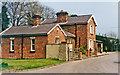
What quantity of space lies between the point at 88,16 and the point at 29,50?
15538mm

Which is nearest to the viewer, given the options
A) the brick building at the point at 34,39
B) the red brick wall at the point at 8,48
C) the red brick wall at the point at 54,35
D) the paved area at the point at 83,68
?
the paved area at the point at 83,68

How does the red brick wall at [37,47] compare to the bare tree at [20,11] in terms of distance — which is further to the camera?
the bare tree at [20,11]

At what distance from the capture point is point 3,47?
25438mm

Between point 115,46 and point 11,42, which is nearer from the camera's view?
point 11,42

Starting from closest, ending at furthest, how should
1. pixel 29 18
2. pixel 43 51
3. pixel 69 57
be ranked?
pixel 69 57
pixel 43 51
pixel 29 18

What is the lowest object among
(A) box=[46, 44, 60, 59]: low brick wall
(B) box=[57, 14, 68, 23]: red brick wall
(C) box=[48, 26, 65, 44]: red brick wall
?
(A) box=[46, 44, 60, 59]: low brick wall

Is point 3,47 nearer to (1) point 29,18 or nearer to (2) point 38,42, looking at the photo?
(2) point 38,42

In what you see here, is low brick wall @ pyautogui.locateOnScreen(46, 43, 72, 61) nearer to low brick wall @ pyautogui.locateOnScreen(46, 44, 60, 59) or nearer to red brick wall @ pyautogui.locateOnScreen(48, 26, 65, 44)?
low brick wall @ pyautogui.locateOnScreen(46, 44, 60, 59)

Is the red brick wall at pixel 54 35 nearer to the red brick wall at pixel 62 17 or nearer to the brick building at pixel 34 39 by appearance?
the brick building at pixel 34 39

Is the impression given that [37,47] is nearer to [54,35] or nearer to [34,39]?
[34,39]

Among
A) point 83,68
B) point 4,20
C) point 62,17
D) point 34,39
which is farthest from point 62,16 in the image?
point 83,68

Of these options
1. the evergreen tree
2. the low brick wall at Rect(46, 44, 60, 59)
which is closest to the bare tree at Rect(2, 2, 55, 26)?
the evergreen tree

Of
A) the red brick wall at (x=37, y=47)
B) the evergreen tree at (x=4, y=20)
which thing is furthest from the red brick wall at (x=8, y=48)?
the evergreen tree at (x=4, y=20)

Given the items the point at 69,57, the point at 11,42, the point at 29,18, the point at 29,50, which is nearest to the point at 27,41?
the point at 29,50
